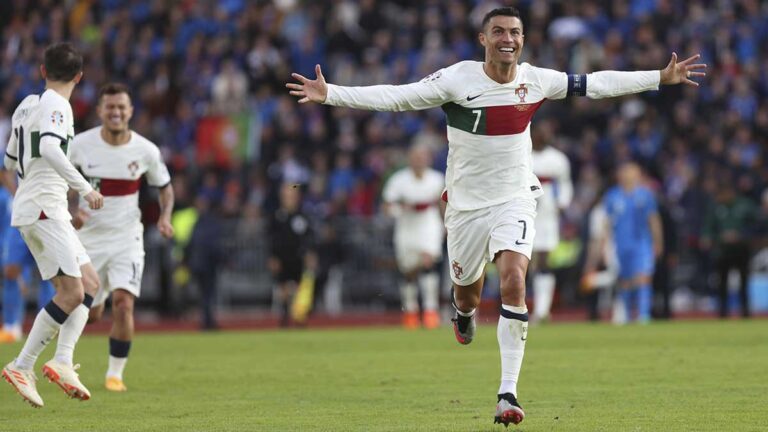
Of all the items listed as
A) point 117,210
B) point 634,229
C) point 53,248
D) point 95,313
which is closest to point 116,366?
point 95,313

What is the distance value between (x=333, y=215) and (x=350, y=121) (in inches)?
111

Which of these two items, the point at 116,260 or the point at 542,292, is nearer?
the point at 116,260

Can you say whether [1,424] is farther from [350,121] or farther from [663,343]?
[350,121]

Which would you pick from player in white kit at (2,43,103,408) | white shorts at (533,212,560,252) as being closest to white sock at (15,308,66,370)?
player in white kit at (2,43,103,408)

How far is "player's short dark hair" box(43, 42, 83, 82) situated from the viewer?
10.7 meters

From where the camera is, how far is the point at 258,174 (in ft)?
88.8

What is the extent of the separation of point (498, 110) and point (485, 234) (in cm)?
93

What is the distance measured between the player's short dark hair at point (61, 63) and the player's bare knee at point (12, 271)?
929 cm

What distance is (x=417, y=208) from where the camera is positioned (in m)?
22.0

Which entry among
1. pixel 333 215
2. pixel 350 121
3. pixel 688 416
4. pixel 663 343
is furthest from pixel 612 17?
pixel 688 416

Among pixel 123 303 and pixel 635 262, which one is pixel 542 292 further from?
pixel 123 303

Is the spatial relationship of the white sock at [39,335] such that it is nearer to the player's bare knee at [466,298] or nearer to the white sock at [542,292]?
the player's bare knee at [466,298]

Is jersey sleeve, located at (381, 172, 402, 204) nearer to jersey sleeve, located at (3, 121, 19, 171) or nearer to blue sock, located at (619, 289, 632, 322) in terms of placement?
blue sock, located at (619, 289, 632, 322)

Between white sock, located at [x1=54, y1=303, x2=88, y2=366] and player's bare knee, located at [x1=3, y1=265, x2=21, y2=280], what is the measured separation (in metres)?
8.13
